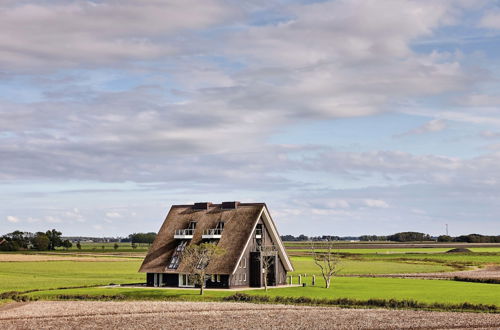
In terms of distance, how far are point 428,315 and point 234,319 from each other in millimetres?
15161

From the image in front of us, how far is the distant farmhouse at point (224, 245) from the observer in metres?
79.4

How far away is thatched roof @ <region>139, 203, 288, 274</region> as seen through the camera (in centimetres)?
7925

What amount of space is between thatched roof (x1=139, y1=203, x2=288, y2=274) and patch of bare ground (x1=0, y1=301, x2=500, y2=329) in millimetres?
16455

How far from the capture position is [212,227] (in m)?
84.4

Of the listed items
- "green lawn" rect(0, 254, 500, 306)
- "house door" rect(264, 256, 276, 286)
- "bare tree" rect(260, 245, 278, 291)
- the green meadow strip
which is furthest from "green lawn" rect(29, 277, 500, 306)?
"house door" rect(264, 256, 276, 286)

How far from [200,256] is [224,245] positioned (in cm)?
627

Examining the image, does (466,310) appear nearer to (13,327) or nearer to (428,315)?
(428,315)

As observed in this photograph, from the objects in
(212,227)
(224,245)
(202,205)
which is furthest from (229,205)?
(224,245)

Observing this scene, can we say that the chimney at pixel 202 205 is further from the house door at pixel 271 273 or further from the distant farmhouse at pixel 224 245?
the house door at pixel 271 273

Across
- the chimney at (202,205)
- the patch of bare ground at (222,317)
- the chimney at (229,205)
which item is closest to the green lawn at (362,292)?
the patch of bare ground at (222,317)

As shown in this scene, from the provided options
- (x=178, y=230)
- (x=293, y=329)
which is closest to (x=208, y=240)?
(x=178, y=230)

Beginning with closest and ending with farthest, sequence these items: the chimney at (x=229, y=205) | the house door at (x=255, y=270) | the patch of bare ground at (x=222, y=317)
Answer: the patch of bare ground at (x=222, y=317) < the house door at (x=255, y=270) < the chimney at (x=229, y=205)

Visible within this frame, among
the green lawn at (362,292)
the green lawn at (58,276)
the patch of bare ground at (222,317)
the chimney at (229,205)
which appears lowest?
the patch of bare ground at (222,317)

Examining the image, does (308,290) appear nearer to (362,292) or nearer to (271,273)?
(362,292)
